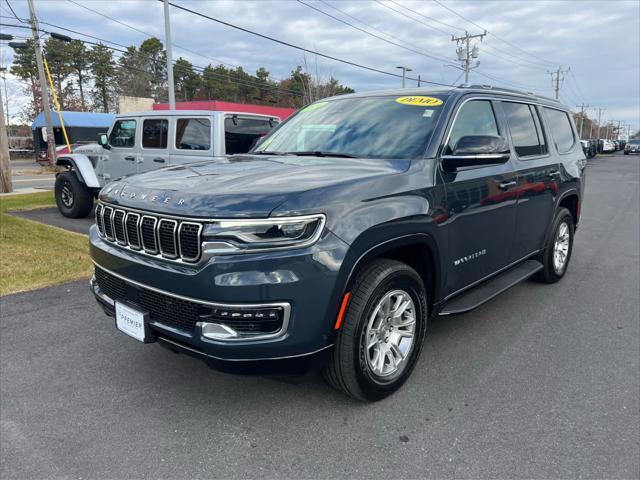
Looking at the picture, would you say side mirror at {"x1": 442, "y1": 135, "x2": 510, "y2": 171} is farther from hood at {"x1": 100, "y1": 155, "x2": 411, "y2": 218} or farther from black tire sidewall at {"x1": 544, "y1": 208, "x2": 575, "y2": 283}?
black tire sidewall at {"x1": 544, "y1": 208, "x2": 575, "y2": 283}

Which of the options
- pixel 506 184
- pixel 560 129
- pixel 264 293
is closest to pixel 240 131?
pixel 560 129

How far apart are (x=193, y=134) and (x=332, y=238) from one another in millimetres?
6477

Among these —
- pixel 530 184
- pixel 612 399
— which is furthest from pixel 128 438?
pixel 530 184

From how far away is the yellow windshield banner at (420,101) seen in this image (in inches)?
141

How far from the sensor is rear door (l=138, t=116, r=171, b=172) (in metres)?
8.59

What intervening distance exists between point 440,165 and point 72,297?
3.90 m

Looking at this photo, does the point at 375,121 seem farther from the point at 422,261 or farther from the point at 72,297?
the point at 72,297

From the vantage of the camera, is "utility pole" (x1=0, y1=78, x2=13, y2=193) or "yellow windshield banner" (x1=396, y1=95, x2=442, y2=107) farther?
"utility pole" (x1=0, y1=78, x2=13, y2=193)

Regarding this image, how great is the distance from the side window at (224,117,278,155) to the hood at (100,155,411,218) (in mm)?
4875

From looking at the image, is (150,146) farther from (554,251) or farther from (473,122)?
(554,251)

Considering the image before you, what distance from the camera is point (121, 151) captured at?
30.4ft

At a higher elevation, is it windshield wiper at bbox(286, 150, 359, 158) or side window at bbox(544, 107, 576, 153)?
side window at bbox(544, 107, 576, 153)

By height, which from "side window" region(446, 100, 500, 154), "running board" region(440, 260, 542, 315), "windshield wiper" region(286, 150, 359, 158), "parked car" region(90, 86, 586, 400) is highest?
"side window" region(446, 100, 500, 154)

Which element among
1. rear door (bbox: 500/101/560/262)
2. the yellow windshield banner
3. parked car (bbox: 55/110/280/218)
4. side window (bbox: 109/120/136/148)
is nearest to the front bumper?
the yellow windshield banner
